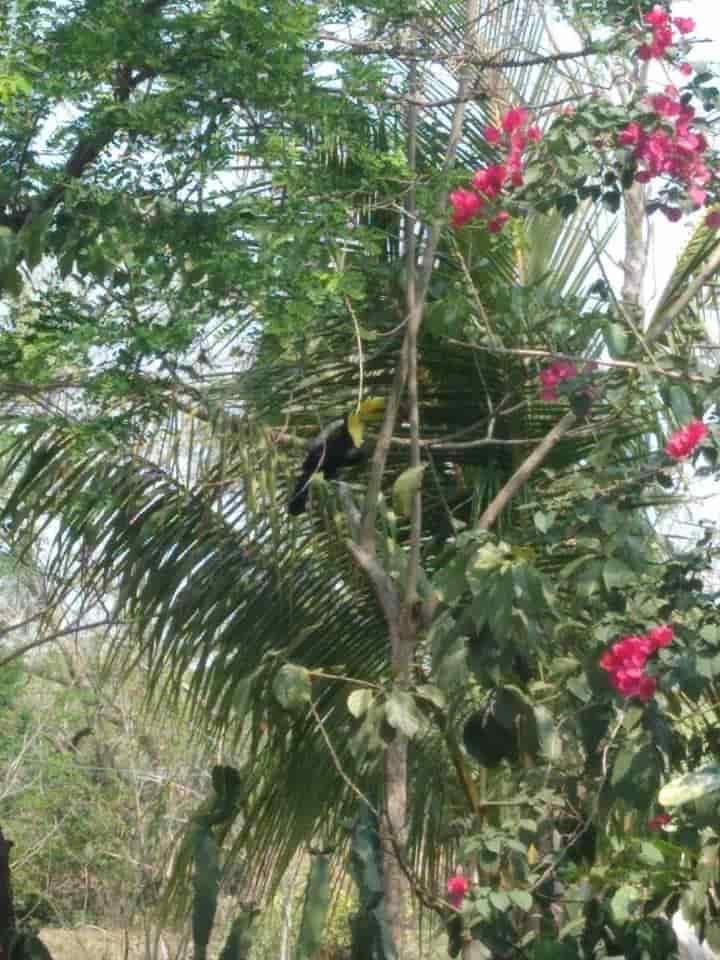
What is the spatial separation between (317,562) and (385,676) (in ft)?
1.27

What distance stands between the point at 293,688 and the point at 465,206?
3.94 ft

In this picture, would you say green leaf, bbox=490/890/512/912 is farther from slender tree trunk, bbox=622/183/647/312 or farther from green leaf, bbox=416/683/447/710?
slender tree trunk, bbox=622/183/647/312

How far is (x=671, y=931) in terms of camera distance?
10.7 feet

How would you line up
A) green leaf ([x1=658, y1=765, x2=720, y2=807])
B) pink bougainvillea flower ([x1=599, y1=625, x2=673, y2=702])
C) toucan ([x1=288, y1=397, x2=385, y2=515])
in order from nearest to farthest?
1. green leaf ([x1=658, y1=765, x2=720, y2=807])
2. pink bougainvillea flower ([x1=599, y1=625, x2=673, y2=702])
3. toucan ([x1=288, y1=397, x2=385, y2=515])

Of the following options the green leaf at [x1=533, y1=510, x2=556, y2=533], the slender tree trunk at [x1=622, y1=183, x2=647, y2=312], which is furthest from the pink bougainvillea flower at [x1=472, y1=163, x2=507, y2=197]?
the slender tree trunk at [x1=622, y1=183, x2=647, y2=312]

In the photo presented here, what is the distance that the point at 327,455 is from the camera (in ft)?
13.0

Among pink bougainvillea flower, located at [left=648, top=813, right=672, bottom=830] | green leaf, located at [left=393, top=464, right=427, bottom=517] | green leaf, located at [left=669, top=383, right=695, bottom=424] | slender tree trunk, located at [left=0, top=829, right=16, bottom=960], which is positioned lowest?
slender tree trunk, located at [left=0, top=829, right=16, bottom=960]

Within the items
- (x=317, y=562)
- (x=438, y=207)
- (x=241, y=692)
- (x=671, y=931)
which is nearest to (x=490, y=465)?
(x=317, y=562)

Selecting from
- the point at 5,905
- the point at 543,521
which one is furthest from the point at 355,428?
the point at 5,905

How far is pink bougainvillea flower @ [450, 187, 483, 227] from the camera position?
3.55 m

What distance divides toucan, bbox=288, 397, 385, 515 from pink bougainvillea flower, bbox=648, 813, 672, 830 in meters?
1.17

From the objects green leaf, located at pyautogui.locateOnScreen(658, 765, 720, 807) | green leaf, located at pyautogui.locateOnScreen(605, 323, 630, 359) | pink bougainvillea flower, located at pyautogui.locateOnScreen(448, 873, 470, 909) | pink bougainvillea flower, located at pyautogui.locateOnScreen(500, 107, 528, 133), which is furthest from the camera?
pink bougainvillea flower, located at pyautogui.locateOnScreen(500, 107, 528, 133)

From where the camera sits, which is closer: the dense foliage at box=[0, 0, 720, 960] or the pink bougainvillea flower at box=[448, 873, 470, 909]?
the dense foliage at box=[0, 0, 720, 960]

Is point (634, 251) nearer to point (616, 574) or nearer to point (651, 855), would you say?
point (616, 574)
